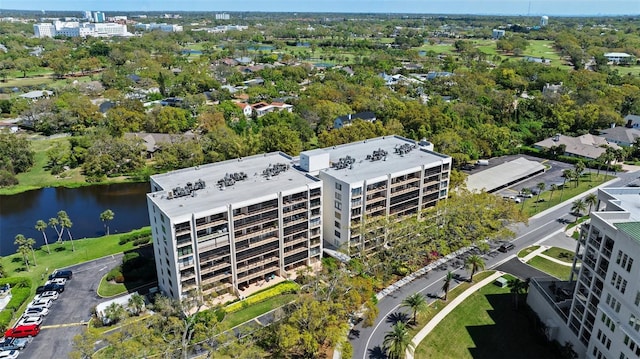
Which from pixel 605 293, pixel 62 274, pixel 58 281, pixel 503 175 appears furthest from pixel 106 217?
pixel 503 175

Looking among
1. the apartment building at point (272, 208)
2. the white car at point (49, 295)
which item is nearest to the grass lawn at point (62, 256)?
the white car at point (49, 295)

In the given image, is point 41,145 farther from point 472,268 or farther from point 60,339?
point 472,268

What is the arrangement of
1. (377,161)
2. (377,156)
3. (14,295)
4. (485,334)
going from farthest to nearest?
(377,156) < (377,161) < (14,295) < (485,334)

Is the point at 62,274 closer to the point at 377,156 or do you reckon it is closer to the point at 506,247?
the point at 377,156

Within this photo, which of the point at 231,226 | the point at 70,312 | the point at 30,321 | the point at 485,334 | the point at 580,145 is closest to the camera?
the point at 485,334

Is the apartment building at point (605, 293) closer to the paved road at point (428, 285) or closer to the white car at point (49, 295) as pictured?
the paved road at point (428, 285)
